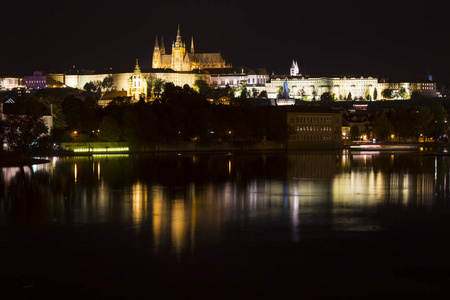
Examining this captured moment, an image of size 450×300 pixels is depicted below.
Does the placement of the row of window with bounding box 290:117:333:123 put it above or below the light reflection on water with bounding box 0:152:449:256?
above

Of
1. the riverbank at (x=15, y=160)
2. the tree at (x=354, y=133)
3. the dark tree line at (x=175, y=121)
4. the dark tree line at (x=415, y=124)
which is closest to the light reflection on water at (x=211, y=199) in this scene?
the riverbank at (x=15, y=160)

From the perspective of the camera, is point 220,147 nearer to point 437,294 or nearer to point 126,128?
point 126,128

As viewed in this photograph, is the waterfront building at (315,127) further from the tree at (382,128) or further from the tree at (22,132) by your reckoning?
the tree at (22,132)

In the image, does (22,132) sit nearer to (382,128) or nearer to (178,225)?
(178,225)

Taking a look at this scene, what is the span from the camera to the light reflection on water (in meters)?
17.6

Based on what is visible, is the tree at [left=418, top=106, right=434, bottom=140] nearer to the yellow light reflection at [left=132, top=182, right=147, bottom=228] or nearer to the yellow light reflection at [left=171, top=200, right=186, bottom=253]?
the yellow light reflection at [left=132, top=182, right=147, bottom=228]

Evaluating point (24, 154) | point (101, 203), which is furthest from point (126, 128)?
point (101, 203)

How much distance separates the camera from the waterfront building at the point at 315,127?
3312 inches

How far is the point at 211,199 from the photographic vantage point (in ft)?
77.9

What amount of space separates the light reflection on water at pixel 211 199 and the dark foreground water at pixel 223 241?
64 millimetres

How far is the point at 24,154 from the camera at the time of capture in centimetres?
4709

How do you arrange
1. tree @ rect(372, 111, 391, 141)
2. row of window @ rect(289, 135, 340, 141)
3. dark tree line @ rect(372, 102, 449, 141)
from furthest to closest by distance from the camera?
1. tree @ rect(372, 111, 391, 141)
2. dark tree line @ rect(372, 102, 449, 141)
3. row of window @ rect(289, 135, 340, 141)

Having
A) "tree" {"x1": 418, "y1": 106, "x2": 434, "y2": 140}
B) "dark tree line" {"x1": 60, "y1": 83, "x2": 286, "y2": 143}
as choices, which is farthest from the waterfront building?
"tree" {"x1": 418, "y1": 106, "x2": 434, "y2": 140}

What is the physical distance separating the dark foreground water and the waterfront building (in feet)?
182
